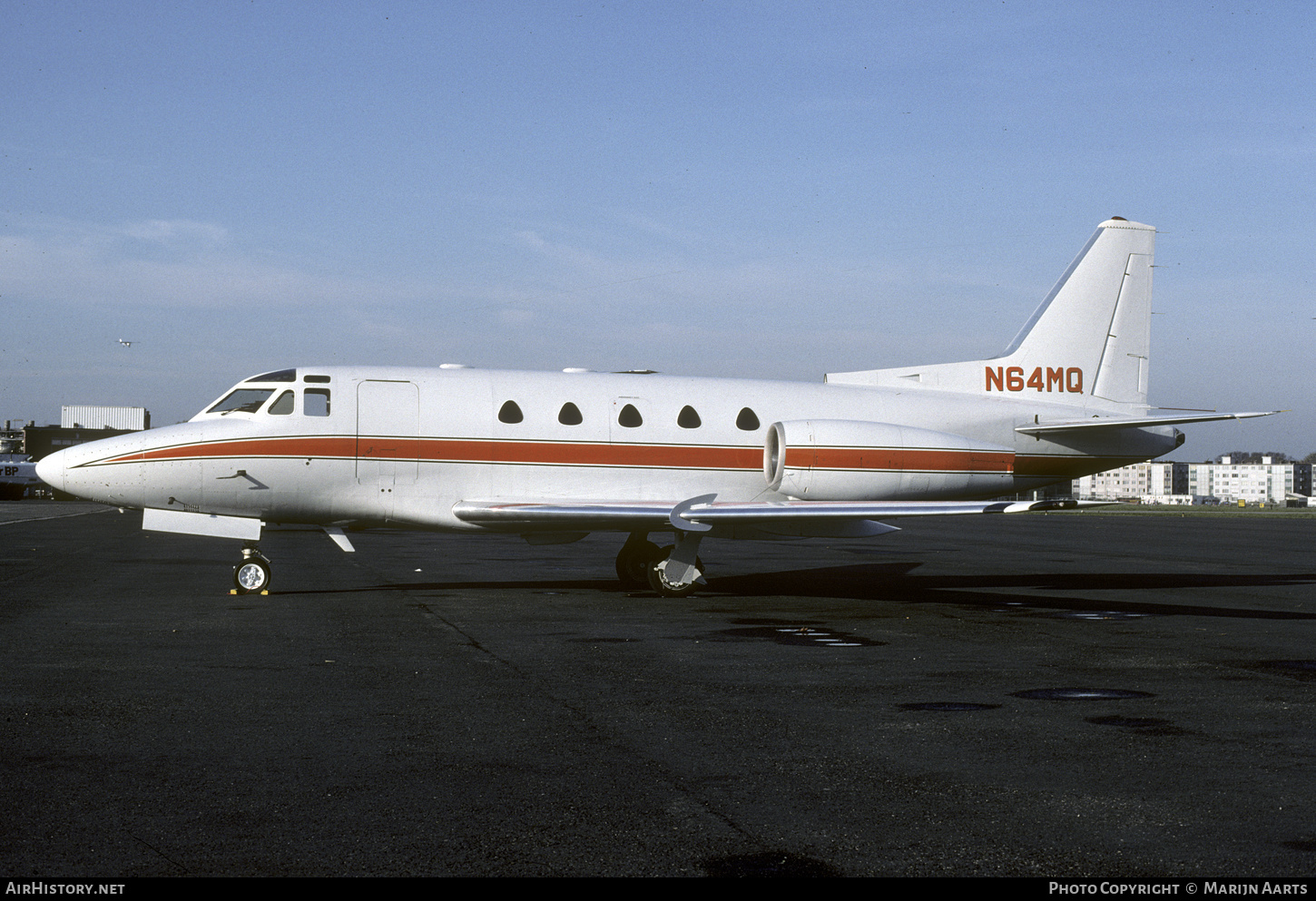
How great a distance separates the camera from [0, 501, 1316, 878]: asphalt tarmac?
536 centimetres

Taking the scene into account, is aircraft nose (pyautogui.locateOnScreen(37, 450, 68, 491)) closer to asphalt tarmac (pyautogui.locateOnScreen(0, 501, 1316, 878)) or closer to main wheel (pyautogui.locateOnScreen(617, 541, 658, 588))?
asphalt tarmac (pyautogui.locateOnScreen(0, 501, 1316, 878))

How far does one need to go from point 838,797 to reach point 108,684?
255 inches

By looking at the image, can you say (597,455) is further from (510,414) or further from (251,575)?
(251,575)

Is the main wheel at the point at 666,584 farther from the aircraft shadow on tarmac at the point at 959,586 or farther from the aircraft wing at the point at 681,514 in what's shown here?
the aircraft wing at the point at 681,514

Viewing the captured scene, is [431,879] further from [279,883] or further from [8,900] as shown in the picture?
[8,900]

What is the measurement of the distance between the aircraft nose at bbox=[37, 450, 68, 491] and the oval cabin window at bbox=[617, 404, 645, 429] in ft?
27.7

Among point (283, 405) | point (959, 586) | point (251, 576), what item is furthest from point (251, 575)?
point (959, 586)

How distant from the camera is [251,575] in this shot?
1758 centimetres

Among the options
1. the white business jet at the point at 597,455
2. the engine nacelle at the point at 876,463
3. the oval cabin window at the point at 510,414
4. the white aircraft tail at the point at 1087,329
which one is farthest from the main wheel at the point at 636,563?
the white aircraft tail at the point at 1087,329

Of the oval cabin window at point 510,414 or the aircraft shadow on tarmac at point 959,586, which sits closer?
the aircraft shadow on tarmac at point 959,586

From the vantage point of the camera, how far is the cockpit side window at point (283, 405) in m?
18.1

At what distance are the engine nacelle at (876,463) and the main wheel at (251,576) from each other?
8.19m

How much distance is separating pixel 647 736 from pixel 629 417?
37.8 feet

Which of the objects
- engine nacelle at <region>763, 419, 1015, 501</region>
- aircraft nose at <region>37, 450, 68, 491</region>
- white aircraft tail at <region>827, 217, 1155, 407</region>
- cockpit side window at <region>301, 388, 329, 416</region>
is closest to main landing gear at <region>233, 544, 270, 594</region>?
cockpit side window at <region>301, 388, 329, 416</region>
